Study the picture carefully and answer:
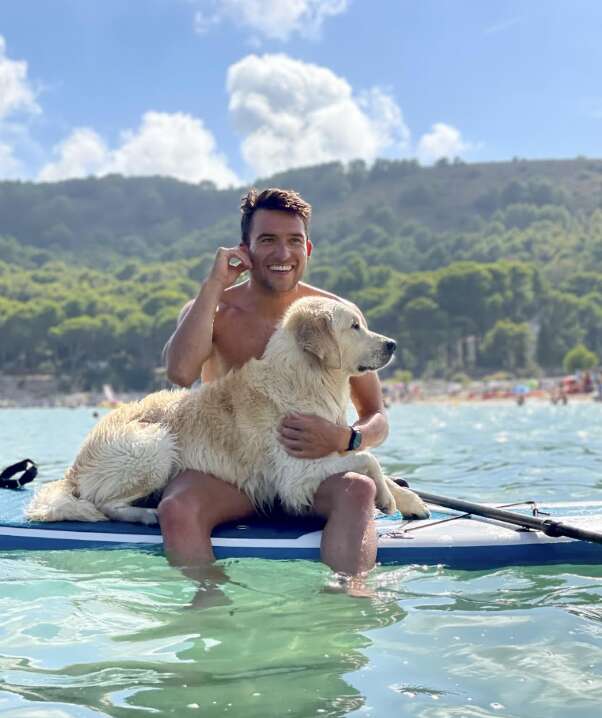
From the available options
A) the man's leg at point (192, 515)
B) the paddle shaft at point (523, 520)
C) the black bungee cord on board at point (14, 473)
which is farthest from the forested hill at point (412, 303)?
the man's leg at point (192, 515)

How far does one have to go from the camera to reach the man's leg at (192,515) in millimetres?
4258

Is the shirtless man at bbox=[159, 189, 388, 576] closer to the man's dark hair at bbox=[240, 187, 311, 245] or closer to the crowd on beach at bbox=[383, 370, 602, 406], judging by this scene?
the man's dark hair at bbox=[240, 187, 311, 245]

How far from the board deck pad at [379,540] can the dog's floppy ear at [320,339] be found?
847 millimetres

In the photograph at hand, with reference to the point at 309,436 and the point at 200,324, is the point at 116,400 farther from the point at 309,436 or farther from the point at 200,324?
the point at 309,436

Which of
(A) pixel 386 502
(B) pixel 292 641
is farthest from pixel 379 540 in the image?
(B) pixel 292 641

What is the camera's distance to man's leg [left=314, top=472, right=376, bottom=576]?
13.6ft

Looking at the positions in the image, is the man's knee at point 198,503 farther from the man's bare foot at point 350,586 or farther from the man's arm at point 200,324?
the man's bare foot at point 350,586

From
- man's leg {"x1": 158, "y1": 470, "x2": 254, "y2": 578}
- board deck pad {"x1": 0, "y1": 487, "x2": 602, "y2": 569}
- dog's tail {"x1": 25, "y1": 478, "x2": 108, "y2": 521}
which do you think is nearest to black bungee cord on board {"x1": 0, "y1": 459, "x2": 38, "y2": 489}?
dog's tail {"x1": 25, "y1": 478, "x2": 108, "y2": 521}

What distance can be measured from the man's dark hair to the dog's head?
573 millimetres

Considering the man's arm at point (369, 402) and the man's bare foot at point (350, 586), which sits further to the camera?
the man's arm at point (369, 402)

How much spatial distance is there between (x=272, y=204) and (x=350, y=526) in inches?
72.5

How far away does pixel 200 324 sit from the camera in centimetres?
482

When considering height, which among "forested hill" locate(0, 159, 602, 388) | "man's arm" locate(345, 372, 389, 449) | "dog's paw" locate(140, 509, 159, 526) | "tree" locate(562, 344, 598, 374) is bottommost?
"tree" locate(562, 344, 598, 374)

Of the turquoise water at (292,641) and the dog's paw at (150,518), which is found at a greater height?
the dog's paw at (150,518)
